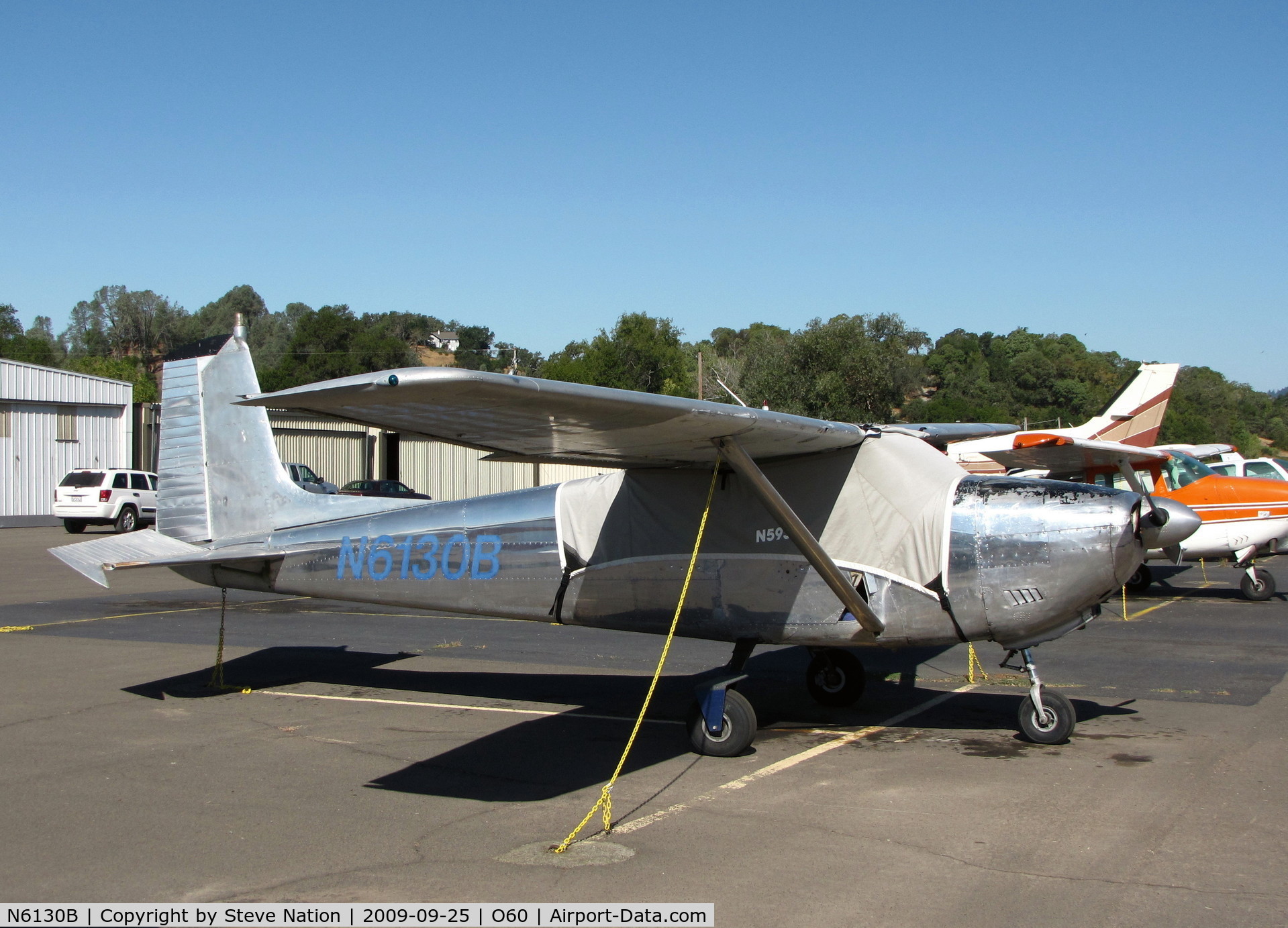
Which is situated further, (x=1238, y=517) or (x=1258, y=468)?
(x=1258, y=468)

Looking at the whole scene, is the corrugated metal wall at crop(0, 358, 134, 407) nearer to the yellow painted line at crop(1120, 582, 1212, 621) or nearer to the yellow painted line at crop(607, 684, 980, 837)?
the yellow painted line at crop(1120, 582, 1212, 621)

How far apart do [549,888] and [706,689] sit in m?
2.58

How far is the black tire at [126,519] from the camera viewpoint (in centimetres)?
3059

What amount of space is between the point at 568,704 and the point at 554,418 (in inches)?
155

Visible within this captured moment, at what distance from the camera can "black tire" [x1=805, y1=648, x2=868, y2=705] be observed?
8.41 m

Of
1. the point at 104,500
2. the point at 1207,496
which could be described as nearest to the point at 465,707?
the point at 1207,496

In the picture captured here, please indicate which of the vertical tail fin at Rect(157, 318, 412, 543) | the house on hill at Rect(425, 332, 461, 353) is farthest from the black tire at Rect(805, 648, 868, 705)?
the house on hill at Rect(425, 332, 461, 353)

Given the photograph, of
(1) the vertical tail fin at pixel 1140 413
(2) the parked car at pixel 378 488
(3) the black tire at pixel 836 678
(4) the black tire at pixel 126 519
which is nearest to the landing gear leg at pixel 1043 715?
(3) the black tire at pixel 836 678

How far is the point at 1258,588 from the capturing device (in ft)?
52.6

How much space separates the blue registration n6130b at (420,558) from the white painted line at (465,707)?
121 centimetres

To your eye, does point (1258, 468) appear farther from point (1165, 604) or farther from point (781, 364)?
point (781, 364)

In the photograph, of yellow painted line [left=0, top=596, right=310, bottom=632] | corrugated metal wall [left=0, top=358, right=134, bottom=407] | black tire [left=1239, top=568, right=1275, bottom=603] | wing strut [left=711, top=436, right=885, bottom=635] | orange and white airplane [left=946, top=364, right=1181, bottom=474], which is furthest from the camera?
corrugated metal wall [left=0, top=358, right=134, bottom=407]

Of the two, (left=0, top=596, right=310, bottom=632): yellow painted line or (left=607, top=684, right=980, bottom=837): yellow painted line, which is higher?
(left=607, top=684, right=980, bottom=837): yellow painted line

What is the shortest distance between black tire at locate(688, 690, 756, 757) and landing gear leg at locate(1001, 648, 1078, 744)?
190 cm
